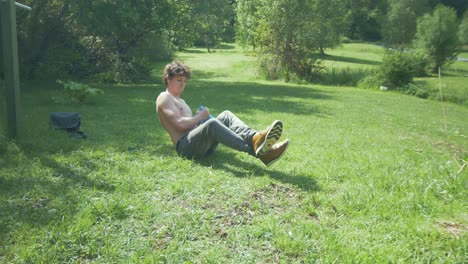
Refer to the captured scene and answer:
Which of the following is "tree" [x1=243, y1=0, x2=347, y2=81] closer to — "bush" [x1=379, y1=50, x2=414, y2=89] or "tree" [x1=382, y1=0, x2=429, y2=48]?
"bush" [x1=379, y1=50, x2=414, y2=89]

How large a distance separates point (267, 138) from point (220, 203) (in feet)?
3.38

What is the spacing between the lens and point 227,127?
473cm

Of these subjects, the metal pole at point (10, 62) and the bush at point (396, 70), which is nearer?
the metal pole at point (10, 62)

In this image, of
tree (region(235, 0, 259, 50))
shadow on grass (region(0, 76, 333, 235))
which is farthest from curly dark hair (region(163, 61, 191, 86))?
tree (region(235, 0, 259, 50))

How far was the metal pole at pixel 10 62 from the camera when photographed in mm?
5156

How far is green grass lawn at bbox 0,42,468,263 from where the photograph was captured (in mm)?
2713

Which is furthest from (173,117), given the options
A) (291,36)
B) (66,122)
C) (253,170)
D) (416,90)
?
(291,36)

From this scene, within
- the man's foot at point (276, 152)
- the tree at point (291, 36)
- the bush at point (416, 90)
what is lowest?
the bush at point (416, 90)

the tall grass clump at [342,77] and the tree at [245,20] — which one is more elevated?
the tree at [245,20]

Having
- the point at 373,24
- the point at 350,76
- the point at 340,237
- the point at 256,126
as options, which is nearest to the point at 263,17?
the point at 350,76

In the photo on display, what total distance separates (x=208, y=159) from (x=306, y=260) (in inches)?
105

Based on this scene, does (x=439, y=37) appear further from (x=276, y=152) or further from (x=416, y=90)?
(x=276, y=152)

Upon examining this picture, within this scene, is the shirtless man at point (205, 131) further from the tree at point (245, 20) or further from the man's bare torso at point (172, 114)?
the tree at point (245, 20)

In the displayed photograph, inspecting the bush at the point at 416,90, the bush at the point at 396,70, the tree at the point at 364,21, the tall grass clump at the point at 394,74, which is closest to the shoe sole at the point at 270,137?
the bush at the point at 416,90
